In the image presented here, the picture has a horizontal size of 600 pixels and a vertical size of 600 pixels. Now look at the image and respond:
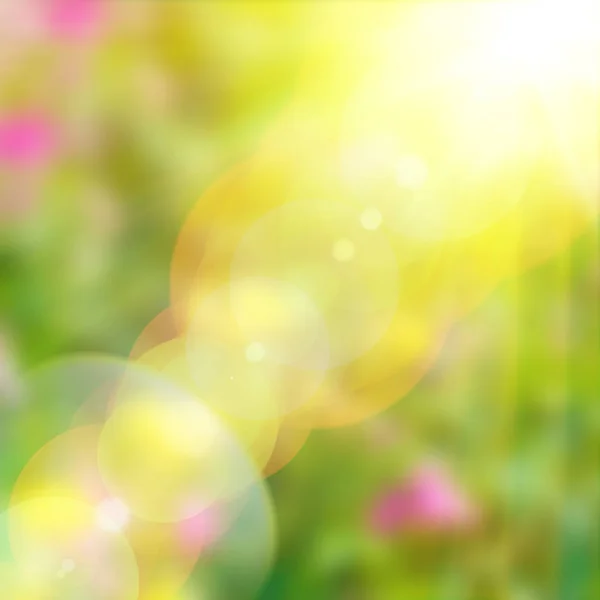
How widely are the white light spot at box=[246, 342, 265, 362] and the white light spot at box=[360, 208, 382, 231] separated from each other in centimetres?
15

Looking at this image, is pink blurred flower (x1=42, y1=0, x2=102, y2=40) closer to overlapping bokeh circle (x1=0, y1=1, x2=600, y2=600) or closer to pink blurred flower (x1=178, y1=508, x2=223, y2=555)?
overlapping bokeh circle (x1=0, y1=1, x2=600, y2=600)

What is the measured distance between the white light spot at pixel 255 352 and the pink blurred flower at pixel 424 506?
0.60 feet

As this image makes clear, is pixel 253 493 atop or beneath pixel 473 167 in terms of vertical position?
beneath

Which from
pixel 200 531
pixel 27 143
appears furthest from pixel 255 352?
pixel 27 143

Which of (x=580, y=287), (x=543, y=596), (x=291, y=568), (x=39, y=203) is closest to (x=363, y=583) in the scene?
(x=291, y=568)

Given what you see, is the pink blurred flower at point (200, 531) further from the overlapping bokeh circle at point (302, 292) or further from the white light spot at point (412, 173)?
the white light spot at point (412, 173)

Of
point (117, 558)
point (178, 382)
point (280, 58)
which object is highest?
point (280, 58)

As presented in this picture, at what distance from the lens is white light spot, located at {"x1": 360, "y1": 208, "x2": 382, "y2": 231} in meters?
0.69

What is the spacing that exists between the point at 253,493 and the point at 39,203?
13.3 inches

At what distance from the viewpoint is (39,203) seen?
2.18 ft

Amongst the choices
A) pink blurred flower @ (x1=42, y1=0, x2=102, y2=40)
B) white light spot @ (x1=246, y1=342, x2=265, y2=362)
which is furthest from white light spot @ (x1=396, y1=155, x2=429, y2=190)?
pink blurred flower @ (x1=42, y1=0, x2=102, y2=40)

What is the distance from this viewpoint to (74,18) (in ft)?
2.15

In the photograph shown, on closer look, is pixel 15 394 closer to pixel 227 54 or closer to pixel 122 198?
pixel 122 198

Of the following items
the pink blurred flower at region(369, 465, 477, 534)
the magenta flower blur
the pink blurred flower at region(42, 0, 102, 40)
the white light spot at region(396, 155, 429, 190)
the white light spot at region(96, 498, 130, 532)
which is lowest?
the pink blurred flower at region(369, 465, 477, 534)
